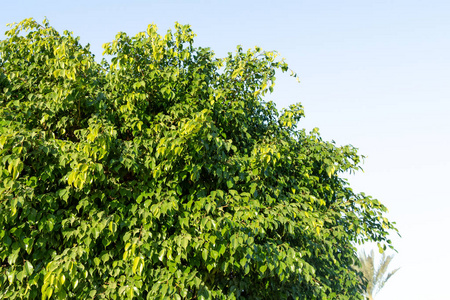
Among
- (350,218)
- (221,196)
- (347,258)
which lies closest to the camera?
(221,196)

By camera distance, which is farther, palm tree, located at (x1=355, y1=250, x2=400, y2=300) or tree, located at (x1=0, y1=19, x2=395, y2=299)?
palm tree, located at (x1=355, y1=250, x2=400, y2=300)

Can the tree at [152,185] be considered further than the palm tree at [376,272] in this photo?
No

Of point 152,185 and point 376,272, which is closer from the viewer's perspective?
point 152,185

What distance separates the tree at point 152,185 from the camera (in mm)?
6004

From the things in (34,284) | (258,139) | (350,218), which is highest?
(258,139)

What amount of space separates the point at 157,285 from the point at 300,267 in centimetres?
223

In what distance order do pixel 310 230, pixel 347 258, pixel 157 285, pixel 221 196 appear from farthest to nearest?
1. pixel 347 258
2. pixel 310 230
3. pixel 221 196
4. pixel 157 285

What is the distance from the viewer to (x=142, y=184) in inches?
266

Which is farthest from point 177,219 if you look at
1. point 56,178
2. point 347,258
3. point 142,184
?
point 347,258

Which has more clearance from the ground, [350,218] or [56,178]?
[350,218]

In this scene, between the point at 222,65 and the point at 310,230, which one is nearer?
the point at 310,230

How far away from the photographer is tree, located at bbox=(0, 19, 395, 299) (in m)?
6.00

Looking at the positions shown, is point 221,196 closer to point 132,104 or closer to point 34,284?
point 132,104

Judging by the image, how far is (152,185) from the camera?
21.9ft
